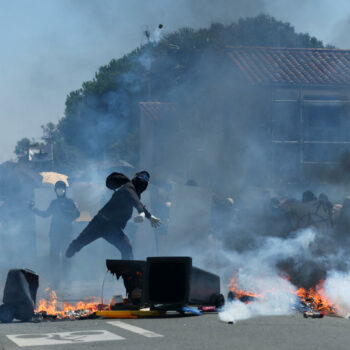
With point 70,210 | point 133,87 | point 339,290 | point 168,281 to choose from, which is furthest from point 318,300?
point 133,87

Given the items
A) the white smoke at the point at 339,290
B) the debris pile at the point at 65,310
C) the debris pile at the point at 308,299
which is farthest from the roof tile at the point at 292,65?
the debris pile at the point at 65,310

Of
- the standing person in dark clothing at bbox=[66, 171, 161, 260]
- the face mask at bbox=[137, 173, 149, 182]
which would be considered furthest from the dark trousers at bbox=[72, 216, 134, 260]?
the face mask at bbox=[137, 173, 149, 182]

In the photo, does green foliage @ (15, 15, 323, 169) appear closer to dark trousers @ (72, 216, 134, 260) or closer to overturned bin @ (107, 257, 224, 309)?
dark trousers @ (72, 216, 134, 260)

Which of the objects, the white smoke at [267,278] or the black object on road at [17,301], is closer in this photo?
the black object on road at [17,301]

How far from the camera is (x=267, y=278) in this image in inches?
468

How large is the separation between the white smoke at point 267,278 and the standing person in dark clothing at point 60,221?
10.2 ft

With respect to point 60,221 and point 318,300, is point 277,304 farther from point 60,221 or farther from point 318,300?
point 60,221

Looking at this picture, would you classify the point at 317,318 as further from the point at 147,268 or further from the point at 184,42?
the point at 184,42

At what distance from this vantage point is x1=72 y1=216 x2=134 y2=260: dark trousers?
11.5 meters

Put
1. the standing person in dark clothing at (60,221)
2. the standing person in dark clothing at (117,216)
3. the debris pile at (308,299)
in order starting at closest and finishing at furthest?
the debris pile at (308,299) < the standing person in dark clothing at (117,216) < the standing person in dark clothing at (60,221)

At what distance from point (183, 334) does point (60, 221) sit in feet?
22.9

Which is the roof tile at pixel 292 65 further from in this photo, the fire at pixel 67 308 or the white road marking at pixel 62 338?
the white road marking at pixel 62 338

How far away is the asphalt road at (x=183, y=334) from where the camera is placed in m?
7.33

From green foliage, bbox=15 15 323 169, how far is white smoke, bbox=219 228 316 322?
15.2 meters
